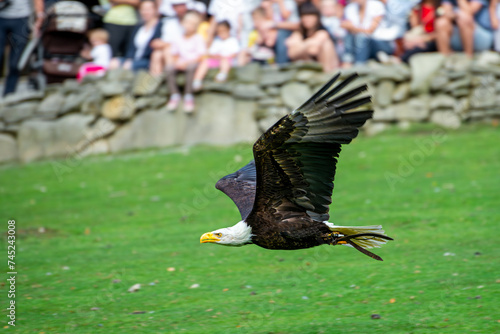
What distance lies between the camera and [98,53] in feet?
62.5

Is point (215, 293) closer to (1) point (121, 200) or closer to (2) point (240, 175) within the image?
(2) point (240, 175)

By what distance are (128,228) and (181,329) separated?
5541 millimetres

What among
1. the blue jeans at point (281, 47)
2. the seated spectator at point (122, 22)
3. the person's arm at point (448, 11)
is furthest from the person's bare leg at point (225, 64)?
the person's arm at point (448, 11)

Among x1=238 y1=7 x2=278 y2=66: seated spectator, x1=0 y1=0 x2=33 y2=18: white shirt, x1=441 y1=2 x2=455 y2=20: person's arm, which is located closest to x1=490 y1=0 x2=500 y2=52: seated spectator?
x1=441 y1=2 x2=455 y2=20: person's arm

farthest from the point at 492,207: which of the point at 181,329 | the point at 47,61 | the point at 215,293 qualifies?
the point at 47,61

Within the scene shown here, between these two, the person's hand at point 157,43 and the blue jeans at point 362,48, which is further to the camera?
the person's hand at point 157,43

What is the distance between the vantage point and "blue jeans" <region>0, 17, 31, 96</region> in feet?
62.5

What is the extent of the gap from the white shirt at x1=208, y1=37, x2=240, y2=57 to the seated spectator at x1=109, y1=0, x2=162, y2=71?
1336 millimetres

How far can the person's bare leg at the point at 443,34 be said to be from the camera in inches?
675

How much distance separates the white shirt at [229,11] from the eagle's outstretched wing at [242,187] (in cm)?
905

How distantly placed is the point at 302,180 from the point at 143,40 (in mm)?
12206

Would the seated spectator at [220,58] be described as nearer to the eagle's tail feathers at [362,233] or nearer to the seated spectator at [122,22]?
the seated spectator at [122,22]

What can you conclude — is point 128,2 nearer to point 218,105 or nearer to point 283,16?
point 218,105

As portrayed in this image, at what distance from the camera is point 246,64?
18.1m
